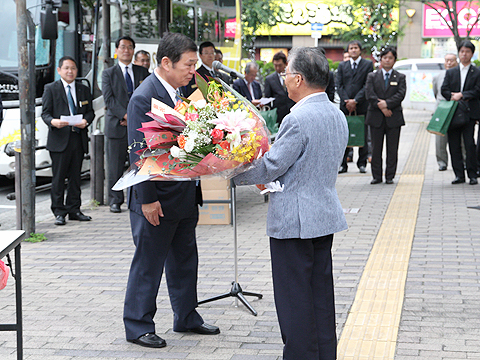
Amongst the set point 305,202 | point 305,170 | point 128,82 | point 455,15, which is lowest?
point 305,202

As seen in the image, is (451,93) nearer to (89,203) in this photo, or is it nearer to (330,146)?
→ (89,203)

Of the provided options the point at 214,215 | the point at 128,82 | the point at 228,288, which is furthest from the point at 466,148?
the point at 228,288

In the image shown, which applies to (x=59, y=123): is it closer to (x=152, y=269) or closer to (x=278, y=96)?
(x=278, y=96)

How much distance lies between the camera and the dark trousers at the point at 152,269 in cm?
415

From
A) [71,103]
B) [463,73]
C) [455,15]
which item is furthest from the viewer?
[455,15]

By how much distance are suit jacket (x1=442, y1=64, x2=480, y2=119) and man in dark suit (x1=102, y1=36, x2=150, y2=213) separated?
4636 mm

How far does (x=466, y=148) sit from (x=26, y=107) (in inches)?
259

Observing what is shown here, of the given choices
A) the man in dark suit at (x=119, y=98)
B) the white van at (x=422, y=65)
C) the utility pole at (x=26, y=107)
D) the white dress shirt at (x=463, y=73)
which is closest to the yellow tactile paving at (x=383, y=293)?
the white dress shirt at (x=463, y=73)

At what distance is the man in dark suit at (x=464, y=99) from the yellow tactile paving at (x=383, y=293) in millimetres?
1821

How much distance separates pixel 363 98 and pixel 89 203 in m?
5.07

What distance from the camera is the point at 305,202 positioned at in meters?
3.42

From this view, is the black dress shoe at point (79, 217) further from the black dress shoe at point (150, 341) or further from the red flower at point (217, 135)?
the red flower at point (217, 135)

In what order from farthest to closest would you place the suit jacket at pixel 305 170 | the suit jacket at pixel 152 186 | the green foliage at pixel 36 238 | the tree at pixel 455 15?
1. the tree at pixel 455 15
2. the green foliage at pixel 36 238
3. the suit jacket at pixel 152 186
4. the suit jacket at pixel 305 170

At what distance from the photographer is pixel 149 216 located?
4.01 meters
